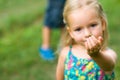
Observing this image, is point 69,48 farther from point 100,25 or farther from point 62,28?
point 62,28

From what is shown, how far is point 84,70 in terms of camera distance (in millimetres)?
3244

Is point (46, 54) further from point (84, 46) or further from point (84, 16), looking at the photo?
point (84, 16)

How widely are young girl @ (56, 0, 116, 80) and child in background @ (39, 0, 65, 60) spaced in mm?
2210

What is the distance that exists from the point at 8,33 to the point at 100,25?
4063mm

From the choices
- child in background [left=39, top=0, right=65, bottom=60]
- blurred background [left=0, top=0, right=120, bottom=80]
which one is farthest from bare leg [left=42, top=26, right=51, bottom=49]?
blurred background [left=0, top=0, right=120, bottom=80]

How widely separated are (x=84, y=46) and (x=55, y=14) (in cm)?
253

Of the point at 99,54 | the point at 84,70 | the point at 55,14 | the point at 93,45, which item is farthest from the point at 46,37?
the point at 93,45

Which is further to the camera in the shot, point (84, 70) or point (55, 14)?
point (55, 14)

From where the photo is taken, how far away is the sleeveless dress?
3.22m

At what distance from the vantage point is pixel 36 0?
831 centimetres

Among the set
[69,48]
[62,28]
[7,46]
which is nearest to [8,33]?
[7,46]

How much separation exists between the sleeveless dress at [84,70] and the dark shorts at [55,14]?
7.83 ft

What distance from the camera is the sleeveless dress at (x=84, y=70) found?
10.6 feet

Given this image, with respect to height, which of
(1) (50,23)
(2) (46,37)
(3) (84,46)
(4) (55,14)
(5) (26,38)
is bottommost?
(5) (26,38)
